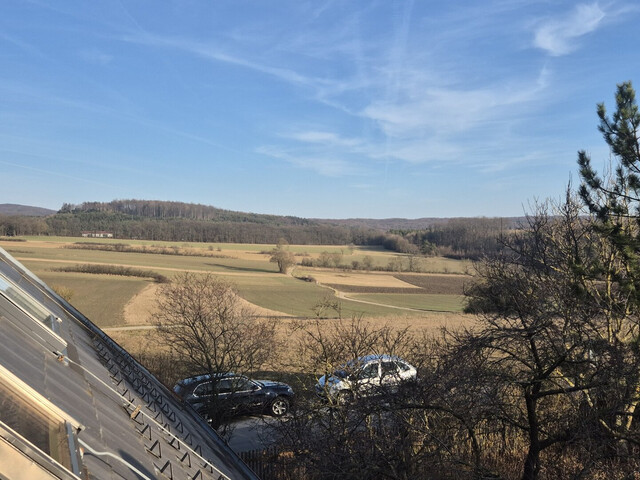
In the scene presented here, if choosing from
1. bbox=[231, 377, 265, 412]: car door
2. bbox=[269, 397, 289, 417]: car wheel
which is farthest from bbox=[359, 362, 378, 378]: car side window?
bbox=[269, 397, 289, 417]: car wheel

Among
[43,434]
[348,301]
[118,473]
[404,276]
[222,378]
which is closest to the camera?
[43,434]

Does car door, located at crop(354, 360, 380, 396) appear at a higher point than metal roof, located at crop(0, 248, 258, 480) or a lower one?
lower

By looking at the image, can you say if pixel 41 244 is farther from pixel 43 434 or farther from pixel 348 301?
pixel 43 434

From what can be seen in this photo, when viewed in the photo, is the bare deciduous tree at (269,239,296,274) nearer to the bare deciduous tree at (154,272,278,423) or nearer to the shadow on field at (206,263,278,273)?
the shadow on field at (206,263,278,273)

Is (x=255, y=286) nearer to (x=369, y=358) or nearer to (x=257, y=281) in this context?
(x=257, y=281)

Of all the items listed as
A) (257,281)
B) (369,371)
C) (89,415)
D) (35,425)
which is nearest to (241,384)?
(369,371)

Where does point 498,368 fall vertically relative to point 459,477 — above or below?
above

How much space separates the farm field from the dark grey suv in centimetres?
1522

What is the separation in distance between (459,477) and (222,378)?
28.6ft

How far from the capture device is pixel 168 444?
16.1 ft

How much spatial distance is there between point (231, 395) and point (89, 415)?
11.0 m

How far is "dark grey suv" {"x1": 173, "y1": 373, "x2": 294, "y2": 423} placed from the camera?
539 inches

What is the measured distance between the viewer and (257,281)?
209 ft

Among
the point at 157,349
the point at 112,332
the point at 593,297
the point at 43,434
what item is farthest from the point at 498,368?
the point at 112,332
